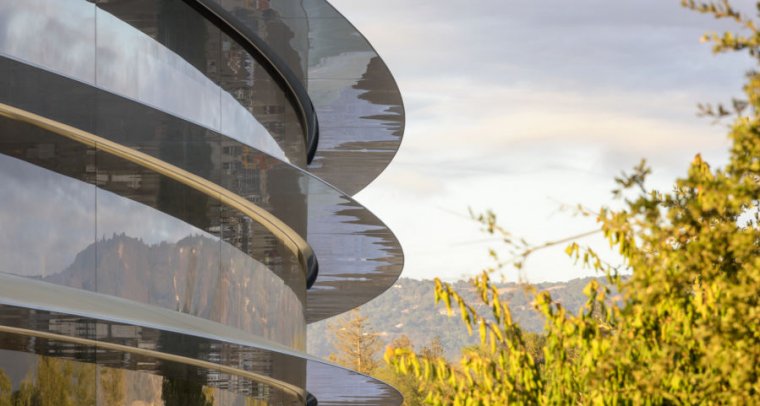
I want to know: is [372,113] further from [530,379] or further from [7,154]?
[530,379]

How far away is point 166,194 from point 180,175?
1.94 feet

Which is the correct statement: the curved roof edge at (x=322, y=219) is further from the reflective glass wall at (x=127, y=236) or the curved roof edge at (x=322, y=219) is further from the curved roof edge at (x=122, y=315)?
the curved roof edge at (x=122, y=315)

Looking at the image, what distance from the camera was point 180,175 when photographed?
1620cm

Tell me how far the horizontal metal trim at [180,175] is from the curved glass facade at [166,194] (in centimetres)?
3

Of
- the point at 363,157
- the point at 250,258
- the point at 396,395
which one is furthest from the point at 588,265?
the point at 363,157

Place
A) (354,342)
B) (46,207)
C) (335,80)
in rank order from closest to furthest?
1. (46,207)
2. (335,80)
3. (354,342)

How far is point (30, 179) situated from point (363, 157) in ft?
54.0

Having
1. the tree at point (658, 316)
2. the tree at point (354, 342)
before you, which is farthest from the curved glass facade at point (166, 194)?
the tree at point (354, 342)

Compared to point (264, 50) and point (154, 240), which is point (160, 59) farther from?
point (264, 50)

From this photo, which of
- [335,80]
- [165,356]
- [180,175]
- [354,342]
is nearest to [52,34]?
[180,175]

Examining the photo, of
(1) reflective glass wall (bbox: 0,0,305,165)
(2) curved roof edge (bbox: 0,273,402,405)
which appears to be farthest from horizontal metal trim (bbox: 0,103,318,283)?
(2) curved roof edge (bbox: 0,273,402,405)

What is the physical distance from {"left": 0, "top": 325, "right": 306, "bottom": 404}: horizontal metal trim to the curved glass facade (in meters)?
0.03

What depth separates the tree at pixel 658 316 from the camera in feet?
23.8

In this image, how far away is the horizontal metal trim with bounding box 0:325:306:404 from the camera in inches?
478
